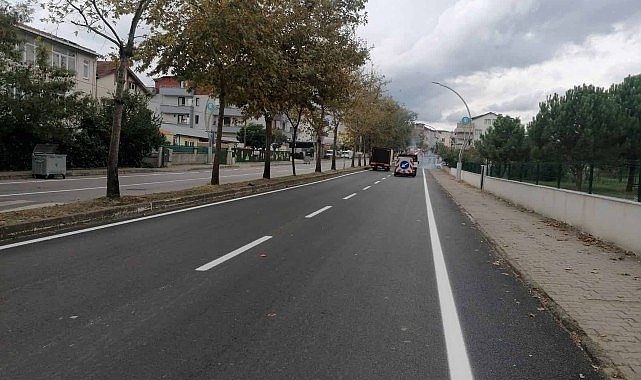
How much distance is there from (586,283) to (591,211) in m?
5.17

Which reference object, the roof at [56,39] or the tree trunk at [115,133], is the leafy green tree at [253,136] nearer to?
the roof at [56,39]

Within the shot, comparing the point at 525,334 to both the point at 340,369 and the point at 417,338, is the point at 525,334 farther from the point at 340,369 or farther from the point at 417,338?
the point at 340,369

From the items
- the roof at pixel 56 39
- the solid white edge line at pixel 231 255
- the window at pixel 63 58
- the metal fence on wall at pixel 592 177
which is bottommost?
the solid white edge line at pixel 231 255

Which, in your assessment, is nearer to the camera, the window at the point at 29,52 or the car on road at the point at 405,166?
the window at the point at 29,52

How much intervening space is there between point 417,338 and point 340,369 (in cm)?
103

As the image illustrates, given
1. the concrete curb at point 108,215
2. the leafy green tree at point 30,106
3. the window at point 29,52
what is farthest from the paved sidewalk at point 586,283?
the window at point 29,52

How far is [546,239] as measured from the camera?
11.1 meters

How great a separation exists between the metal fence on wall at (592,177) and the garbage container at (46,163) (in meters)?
20.1

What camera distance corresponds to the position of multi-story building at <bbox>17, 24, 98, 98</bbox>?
33.5m

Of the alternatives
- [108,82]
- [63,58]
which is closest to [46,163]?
[63,58]

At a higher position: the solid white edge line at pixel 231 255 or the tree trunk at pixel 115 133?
the tree trunk at pixel 115 133

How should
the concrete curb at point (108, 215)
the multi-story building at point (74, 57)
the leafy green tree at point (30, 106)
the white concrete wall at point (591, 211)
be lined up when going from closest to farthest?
1. the concrete curb at point (108, 215)
2. the white concrete wall at point (591, 211)
3. the leafy green tree at point (30, 106)
4. the multi-story building at point (74, 57)

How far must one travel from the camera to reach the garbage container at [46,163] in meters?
24.2

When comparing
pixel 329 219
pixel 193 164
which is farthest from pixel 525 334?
pixel 193 164
